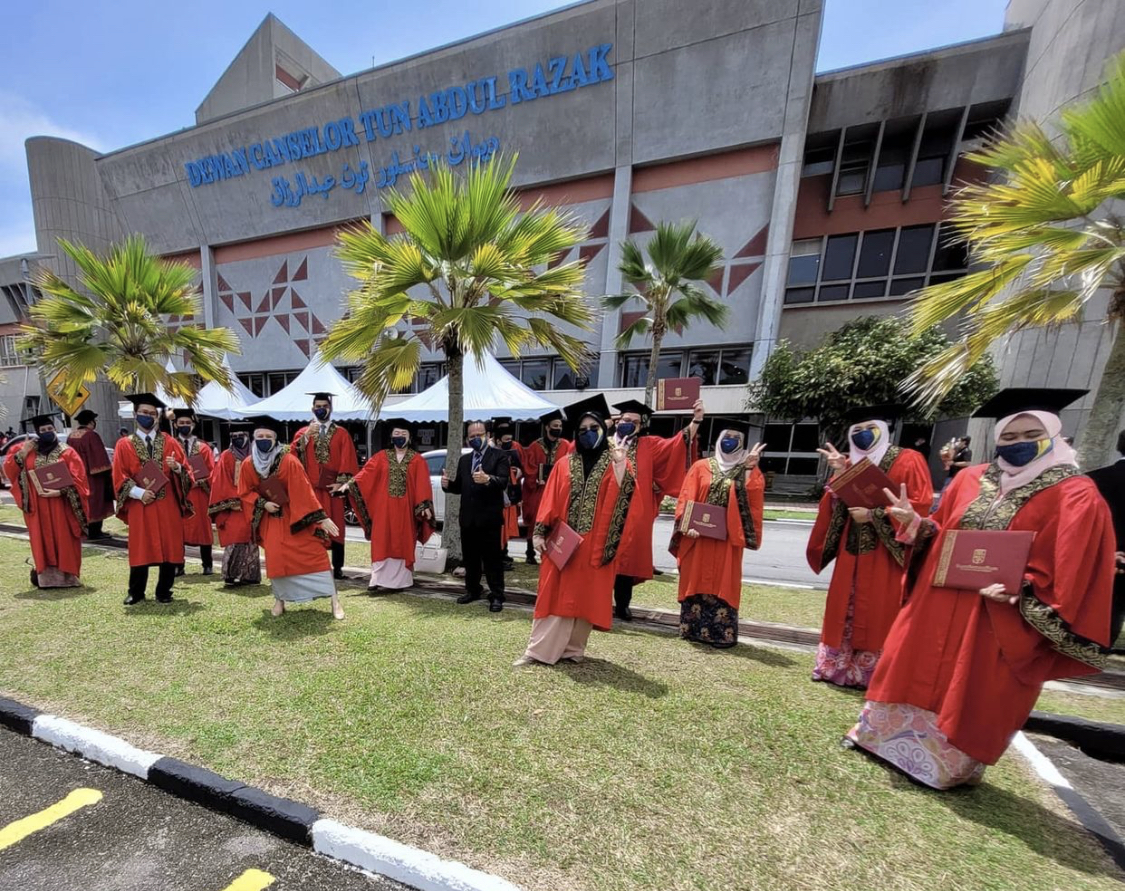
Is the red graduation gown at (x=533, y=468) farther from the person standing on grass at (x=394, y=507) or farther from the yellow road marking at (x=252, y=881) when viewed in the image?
the yellow road marking at (x=252, y=881)

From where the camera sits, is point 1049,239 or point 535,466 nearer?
point 1049,239

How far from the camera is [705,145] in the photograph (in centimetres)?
1472

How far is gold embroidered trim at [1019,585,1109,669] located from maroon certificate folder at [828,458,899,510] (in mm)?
985

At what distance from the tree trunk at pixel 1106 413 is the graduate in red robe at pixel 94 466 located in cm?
1288

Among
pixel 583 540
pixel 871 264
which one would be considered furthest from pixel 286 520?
pixel 871 264

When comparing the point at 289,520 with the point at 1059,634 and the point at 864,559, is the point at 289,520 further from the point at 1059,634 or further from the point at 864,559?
the point at 1059,634

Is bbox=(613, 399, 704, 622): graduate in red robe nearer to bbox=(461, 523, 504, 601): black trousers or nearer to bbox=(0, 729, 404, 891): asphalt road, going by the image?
bbox=(461, 523, 504, 601): black trousers

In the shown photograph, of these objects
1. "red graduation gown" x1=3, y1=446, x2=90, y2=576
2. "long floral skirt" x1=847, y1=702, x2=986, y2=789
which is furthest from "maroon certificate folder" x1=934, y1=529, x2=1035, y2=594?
"red graduation gown" x1=3, y1=446, x2=90, y2=576

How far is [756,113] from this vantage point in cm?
1402

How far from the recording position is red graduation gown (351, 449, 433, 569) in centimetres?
538

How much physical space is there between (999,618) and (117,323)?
1255cm

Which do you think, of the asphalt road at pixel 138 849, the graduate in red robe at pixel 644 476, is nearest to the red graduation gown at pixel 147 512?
the asphalt road at pixel 138 849

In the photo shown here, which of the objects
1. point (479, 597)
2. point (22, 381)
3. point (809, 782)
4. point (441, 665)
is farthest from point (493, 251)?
point (22, 381)

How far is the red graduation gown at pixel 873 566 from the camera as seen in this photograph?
10.4ft
